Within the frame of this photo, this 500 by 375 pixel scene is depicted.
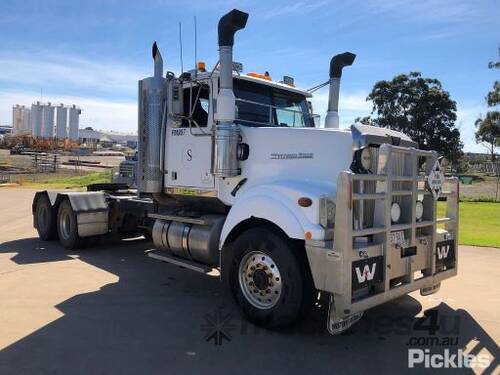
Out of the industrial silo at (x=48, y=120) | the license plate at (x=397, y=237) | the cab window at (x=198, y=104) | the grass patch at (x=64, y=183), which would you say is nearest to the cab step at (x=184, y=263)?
the cab window at (x=198, y=104)

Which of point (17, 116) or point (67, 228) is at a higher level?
point (17, 116)

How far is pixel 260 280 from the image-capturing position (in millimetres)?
5195

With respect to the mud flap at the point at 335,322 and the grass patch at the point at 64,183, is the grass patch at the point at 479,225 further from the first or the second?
the grass patch at the point at 64,183

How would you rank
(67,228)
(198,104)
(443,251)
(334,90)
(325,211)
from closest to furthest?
(325,211) < (443,251) < (198,104) < (334,90) < (67,228)

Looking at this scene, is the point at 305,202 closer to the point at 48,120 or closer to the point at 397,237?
the point at 397,237

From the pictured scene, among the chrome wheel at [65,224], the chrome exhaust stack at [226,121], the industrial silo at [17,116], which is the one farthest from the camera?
the industrial silo at [17,116]

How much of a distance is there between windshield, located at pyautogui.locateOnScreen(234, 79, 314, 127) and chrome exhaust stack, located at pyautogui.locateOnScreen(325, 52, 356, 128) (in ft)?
1.83

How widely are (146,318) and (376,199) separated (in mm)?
2767

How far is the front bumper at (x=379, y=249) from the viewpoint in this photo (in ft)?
14.6

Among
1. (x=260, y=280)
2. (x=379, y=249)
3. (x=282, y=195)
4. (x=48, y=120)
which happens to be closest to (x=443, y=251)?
(x=379, y=249)

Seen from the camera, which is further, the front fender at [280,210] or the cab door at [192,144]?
the cab door at [192,144]

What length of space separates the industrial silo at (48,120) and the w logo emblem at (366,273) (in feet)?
559

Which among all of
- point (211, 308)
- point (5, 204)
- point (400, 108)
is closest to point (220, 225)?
point (211, 308)

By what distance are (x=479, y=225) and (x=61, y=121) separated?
167633 mm
